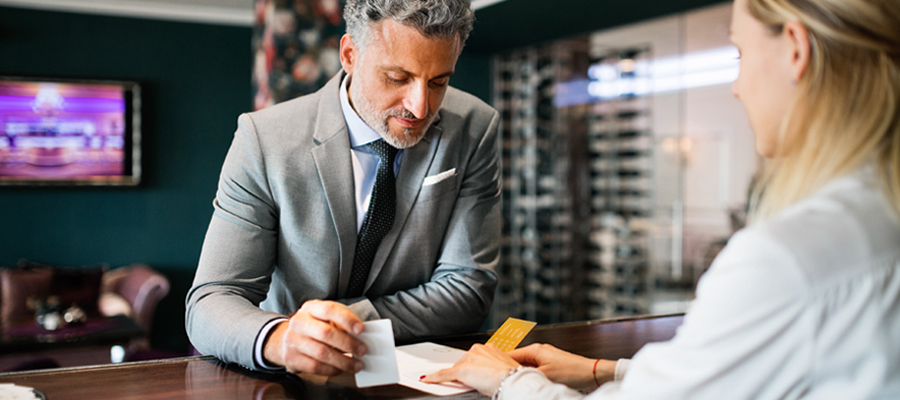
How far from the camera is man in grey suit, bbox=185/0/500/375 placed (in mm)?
1345

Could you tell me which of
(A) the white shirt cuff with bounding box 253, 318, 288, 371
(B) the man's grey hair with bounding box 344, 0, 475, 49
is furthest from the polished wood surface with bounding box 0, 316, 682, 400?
(B) the man's grey hair with bounding box 344, 0, 475, 49

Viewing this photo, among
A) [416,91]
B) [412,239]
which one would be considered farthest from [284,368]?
[416,91]

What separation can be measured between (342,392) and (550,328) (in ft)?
2.07

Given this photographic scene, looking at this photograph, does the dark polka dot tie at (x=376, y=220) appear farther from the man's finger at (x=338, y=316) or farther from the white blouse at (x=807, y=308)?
the white blouse at (x=807, y=308)

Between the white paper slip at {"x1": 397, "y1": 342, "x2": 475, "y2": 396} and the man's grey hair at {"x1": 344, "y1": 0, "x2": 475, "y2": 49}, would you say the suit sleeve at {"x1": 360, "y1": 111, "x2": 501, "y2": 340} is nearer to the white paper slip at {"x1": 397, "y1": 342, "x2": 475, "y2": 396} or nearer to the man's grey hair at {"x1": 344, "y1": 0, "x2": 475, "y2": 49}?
the white paper slip at {"x1": 397, "y1": 342, "x2": 475, "y2": 396}

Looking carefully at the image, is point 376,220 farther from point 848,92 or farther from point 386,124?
point 848,92

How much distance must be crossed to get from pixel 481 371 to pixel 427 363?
7.7 inches

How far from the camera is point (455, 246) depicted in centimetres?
156

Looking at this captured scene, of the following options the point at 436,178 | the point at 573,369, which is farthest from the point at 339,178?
the point at 573,369

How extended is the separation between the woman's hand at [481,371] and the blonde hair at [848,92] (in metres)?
0.50

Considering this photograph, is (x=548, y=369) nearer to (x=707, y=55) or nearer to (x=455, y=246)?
(x=455, y=246)

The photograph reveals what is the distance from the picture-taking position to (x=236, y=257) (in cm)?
133

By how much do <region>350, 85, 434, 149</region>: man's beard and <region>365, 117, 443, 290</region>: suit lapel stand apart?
0.08 m

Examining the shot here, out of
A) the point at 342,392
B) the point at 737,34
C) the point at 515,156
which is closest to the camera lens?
the point at 737,34
